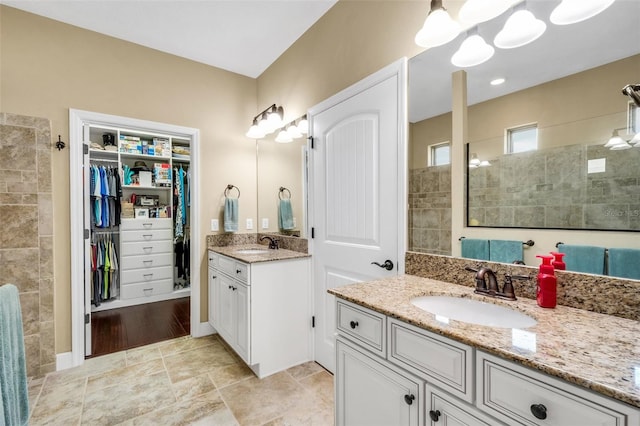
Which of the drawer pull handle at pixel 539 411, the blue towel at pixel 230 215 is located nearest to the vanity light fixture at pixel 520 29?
the drawer pull handle at pixel 539 411

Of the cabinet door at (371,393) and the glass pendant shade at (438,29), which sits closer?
the cabinet door at (371,393)

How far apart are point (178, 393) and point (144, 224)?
2690mm

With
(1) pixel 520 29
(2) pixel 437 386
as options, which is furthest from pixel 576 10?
(2) pixel 437 386

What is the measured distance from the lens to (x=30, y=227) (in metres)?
2.18

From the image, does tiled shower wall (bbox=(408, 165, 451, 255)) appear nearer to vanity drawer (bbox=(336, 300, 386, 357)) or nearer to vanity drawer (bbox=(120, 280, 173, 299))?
vanity drawer (bbox=(336, 300, 386, 357))

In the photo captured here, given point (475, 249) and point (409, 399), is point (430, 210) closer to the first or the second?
point (475, 249)

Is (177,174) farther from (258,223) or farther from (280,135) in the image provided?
(280,135)

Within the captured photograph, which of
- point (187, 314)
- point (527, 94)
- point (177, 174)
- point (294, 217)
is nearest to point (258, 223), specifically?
point (294, 217)

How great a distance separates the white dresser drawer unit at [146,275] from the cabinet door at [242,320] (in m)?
2.37

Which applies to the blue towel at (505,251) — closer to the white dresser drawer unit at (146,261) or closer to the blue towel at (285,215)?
the blue towel at (285,215)

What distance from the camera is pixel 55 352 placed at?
90.7 inches

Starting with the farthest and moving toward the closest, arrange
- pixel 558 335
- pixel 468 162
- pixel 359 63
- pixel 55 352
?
pixel 55 352 → pixel 359 63 → pixel 468 162 → pixel 558 335

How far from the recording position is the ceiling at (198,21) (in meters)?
2.19

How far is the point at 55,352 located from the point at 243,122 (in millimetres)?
2649
